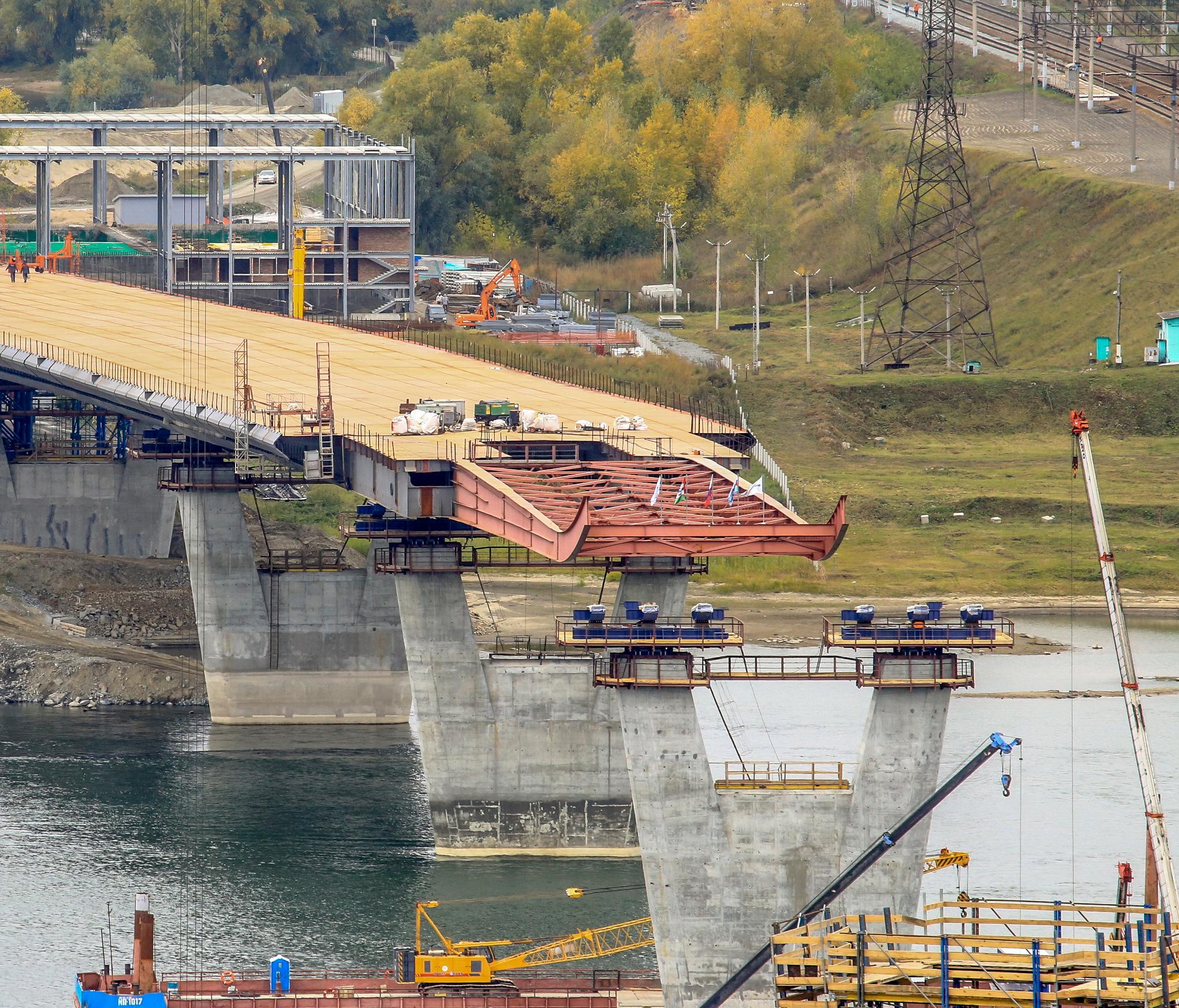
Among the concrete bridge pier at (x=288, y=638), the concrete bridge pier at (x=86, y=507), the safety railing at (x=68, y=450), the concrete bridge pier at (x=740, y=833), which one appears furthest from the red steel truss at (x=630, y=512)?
the safety railing at (x=68, y=450)

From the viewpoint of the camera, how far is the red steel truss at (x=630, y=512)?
78688 millimetres

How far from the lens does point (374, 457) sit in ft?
326

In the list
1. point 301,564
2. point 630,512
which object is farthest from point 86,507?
point 630,512

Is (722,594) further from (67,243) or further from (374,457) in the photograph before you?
(67,243)

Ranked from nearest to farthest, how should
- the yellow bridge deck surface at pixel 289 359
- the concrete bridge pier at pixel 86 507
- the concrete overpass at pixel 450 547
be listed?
the concrete overpass at pixel 450 547, the yellow bridge deck surface at pixel 289 359, the concrete bridge pier at pixel 86 507

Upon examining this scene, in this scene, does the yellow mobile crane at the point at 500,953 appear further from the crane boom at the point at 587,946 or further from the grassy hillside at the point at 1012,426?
the grassy hillside at the point at 1012,426

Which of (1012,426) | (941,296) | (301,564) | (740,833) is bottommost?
(1012,426)

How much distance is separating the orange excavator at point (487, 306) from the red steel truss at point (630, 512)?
8626cm

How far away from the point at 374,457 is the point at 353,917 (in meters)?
19.6

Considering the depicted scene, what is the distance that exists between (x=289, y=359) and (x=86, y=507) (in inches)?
956

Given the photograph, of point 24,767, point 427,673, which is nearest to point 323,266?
point 24,767

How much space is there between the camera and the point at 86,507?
148m

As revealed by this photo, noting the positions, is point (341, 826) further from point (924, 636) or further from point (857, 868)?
point (924, 636)

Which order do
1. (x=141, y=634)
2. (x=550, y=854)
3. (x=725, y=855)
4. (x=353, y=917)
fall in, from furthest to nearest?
(x=141, y=634) → (x=550, y=854) → (x=353, y=917) → (x=725, y=855)
